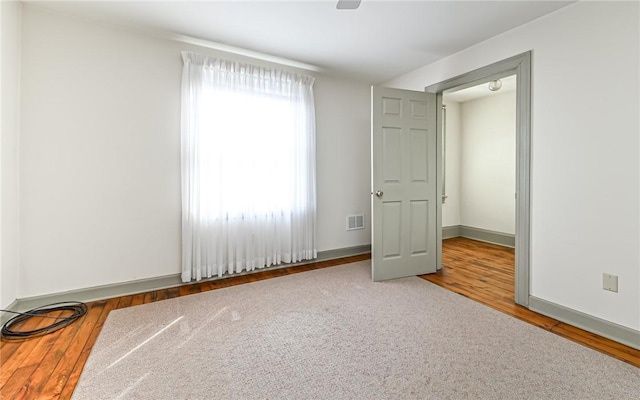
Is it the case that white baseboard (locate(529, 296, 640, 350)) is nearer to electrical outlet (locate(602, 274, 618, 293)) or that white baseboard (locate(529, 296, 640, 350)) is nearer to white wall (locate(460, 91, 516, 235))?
electrical outlet (locate(602, 274, 618, 293))

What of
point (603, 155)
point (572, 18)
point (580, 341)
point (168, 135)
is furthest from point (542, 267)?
point (168, 135)

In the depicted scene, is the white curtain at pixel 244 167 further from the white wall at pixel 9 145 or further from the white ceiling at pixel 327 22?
the white wall at pixel 9 145

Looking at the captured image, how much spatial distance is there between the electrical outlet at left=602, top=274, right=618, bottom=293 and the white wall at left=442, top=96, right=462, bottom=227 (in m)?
3.44

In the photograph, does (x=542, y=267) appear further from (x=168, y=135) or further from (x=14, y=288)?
(x=14, y=288)

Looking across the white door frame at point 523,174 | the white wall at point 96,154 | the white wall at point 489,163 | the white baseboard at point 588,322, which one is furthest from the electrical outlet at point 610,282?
the white wall at point 96,154

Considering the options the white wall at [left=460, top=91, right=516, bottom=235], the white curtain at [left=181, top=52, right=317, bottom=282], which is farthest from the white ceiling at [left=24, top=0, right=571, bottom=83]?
the white wall at [left=460, top=91, right=516, bottom=235]

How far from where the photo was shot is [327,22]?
2697mm

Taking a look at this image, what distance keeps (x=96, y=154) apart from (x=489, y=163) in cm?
575

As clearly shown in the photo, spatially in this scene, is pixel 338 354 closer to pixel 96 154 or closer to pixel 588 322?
pixel 588 322

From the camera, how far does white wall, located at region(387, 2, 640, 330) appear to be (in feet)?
6.77

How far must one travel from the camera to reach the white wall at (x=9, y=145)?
223cm

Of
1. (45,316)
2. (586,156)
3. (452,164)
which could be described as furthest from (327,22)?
(452,164)

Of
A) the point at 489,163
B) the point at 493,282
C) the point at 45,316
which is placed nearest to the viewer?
the point at 45,316

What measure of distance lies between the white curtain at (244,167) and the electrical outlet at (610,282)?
283cm
